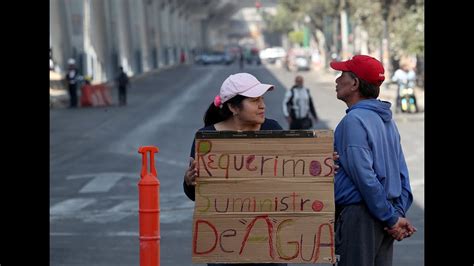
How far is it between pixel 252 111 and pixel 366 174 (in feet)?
2.32

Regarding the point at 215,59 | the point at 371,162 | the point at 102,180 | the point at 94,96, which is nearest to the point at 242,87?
the point at 371,162

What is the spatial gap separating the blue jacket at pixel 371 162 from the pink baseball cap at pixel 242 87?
0.46 metres

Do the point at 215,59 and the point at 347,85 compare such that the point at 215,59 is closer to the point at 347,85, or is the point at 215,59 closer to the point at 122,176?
the point at 122,176

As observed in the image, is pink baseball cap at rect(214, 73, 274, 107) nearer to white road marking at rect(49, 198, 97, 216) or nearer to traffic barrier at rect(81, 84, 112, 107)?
white road marking at rect(49, 198, 97, 216)

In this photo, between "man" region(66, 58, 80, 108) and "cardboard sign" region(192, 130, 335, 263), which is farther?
"man" region(66, 58, 80, 108)

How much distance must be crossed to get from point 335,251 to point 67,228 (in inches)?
363

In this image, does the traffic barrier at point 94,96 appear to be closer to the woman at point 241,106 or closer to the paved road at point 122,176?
the paved road at point 122,176

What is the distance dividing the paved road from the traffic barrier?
1231 mm

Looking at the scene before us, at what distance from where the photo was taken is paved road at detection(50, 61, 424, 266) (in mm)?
13508

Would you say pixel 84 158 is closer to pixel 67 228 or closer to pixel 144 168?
pixel 67 228

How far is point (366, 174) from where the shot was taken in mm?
6391

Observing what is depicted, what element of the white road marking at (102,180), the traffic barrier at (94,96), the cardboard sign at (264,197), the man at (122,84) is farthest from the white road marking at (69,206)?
the traffic barrier at (94,96)

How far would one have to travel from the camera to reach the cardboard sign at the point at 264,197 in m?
6.31

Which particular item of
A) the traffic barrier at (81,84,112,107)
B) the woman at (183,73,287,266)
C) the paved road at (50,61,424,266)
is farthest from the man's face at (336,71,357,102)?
the traffic barrier at (81,84,112,107)
